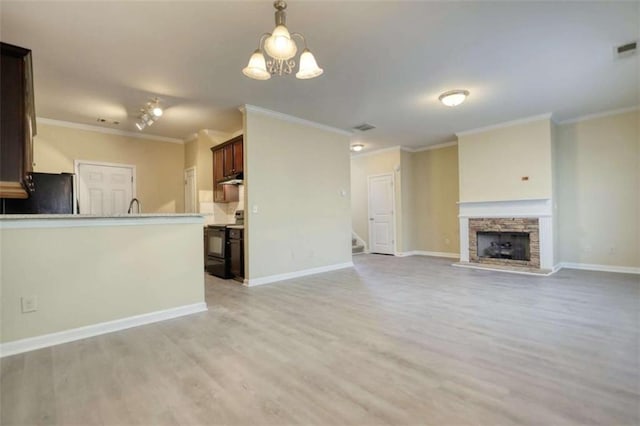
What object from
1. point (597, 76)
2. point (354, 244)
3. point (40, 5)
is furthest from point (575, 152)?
point (40, 5)

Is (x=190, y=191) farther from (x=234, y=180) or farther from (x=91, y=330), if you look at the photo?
(x=91, y=330)

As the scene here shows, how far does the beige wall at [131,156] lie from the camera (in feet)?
17.9

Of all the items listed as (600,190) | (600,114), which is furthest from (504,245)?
(600,114)

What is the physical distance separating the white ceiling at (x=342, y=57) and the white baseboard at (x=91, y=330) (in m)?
2.69

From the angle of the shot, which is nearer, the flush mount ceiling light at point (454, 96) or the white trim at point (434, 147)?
the flush mount ceiling light at point (454, 96)

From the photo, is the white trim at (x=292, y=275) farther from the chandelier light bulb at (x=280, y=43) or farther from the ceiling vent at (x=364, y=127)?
the chandelier light bulb at (x=280, y=43)

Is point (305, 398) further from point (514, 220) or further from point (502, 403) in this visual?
point (514, 220)

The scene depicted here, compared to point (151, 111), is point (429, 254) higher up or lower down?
lower down

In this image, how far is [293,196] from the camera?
538cm

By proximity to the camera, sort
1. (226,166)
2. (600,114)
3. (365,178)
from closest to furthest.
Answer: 1. (600,114)
2. (226,166)
3. (365,178)

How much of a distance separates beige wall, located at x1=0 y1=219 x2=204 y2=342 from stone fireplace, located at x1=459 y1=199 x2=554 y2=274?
5212mm

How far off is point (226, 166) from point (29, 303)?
369 cm

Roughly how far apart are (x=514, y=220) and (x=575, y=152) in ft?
5.56

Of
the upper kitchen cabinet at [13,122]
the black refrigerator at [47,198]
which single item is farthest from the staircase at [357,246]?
the upper kitchen cabinet at [13,122]
